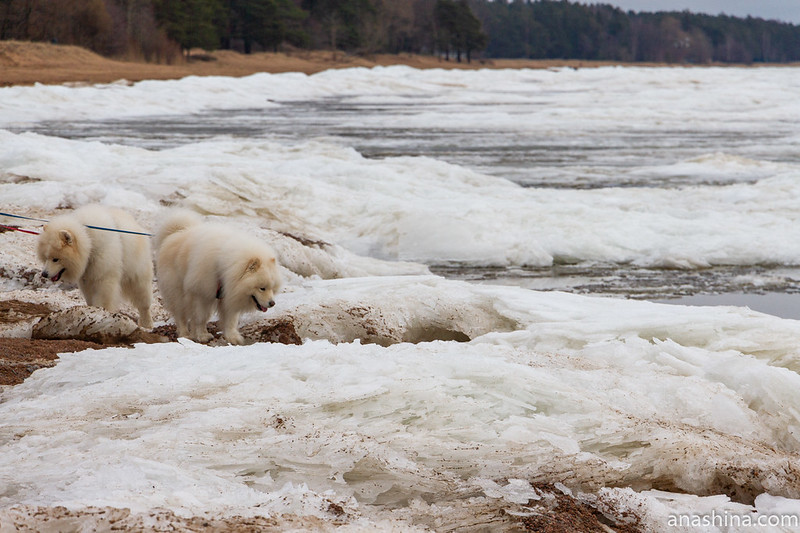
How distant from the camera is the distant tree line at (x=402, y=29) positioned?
5628 centimetres

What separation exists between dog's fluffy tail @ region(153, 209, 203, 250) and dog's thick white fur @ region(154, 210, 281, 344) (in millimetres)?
148

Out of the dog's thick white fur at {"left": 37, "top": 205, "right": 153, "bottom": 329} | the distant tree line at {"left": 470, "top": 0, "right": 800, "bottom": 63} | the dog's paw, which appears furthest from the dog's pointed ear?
the distant tree line at {"left": 470, "top": 0, "right": 800, "bottom": 63}

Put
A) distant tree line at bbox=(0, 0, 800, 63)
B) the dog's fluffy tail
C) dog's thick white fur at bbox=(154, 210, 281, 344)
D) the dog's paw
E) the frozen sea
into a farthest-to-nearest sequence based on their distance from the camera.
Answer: distant tree line at bbox=(0, 0, 800, 63), the dog's fluffy tail, the dog's paw, dog's thick white fur at bbox=(154, 210, 281, 344), the frozen sea

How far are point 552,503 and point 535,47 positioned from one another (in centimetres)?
14551

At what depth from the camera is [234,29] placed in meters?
74.2

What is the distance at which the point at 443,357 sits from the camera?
5.08 meters

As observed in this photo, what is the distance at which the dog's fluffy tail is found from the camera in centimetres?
702

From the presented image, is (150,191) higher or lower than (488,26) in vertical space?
lower

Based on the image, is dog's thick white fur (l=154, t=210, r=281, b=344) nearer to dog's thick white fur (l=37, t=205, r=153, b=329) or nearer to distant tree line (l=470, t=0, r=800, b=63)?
dog's thick white fur (l=37, t=205, r=153, b=329)

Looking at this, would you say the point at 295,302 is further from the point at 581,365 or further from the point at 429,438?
the point at 429,438

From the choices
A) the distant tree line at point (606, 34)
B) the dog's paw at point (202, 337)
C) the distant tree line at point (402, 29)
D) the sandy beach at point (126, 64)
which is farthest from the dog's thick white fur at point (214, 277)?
the distant tree line at point (606, 34)

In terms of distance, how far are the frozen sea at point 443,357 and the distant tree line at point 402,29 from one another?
44051 mm

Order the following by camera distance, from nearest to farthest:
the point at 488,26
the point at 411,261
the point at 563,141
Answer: the point at 411,261, the point at 563,141, the point at 488,26

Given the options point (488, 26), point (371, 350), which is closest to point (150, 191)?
point (371, 350)
